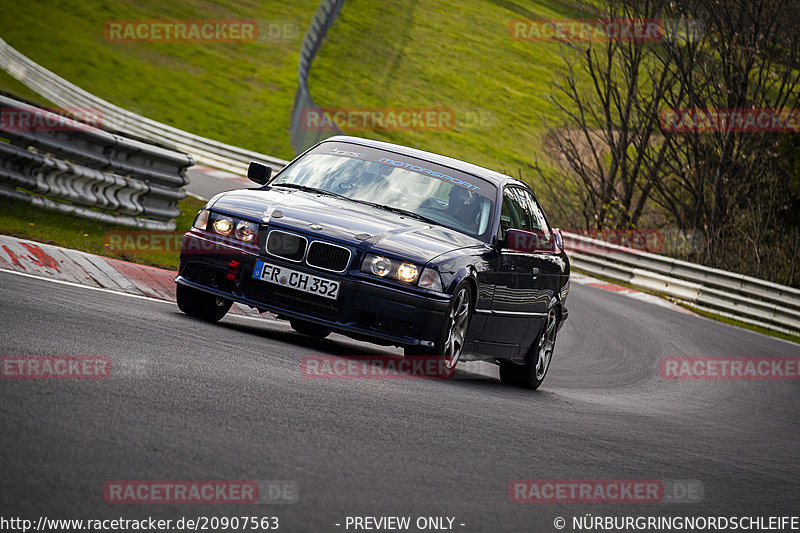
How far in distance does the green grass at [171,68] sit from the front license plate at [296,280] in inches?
1037

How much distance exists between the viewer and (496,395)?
7.62 m

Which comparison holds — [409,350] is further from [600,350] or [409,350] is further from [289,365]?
[600,350]

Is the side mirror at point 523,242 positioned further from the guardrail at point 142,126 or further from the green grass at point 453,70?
the green grass at point 453,70

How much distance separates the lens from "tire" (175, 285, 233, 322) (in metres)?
7.83

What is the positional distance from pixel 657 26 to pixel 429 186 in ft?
63.8

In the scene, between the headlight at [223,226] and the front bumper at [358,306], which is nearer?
the front bumper at [358,306]

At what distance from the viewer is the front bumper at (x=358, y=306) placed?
23.1ft

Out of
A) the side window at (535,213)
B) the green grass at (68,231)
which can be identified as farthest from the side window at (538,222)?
the green grass at (68,231)

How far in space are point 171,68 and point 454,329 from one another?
1412 inches

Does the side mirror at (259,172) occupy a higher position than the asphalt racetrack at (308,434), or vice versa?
the side mirror at (259,172)

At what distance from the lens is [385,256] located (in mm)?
7102

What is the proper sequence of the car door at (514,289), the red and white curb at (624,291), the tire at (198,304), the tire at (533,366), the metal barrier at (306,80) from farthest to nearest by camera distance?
the metal barrier at (306,80)
the red and white curb at (624,291)
the tire at (533,366)
the car door at (514,289)
the tire at (198,304)

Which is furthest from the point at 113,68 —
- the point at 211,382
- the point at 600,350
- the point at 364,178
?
the point at 211,382

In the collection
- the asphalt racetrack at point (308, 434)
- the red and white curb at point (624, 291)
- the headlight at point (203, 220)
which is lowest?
the red and white curb at point (624, 291)
